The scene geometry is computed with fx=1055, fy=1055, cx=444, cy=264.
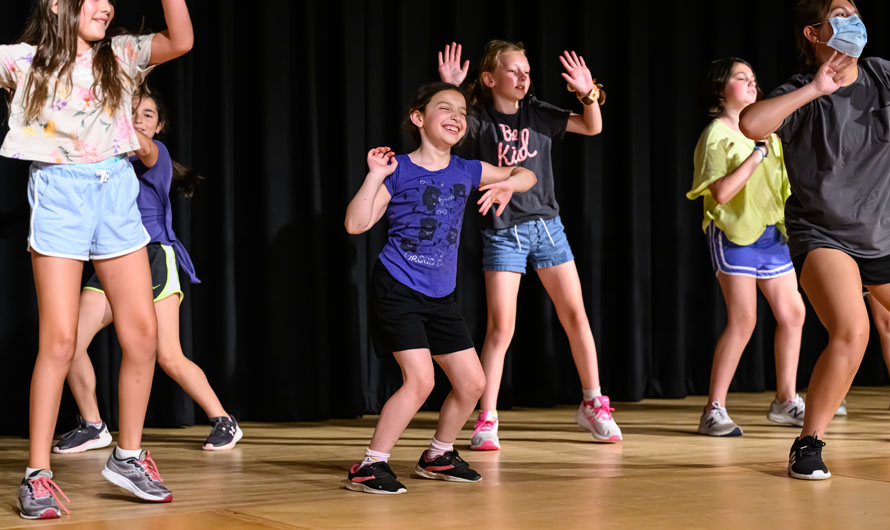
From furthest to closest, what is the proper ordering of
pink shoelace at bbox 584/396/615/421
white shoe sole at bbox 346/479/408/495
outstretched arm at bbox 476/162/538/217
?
pink shoelace at bbox 584/396/615/421, outstretched arm at bbox 476/162/538/217, white shoe sole at bbox 346/479/408/495

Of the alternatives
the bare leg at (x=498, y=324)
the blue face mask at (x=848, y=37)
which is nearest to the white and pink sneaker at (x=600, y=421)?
the bare leg at (x=498, y=324)

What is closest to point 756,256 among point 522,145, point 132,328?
point 522,145

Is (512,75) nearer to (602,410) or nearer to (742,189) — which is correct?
(742,189)

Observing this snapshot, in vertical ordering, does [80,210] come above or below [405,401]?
above

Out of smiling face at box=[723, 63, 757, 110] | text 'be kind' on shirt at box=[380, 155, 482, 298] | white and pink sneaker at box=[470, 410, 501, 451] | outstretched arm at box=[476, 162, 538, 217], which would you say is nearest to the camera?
text 'be kind' on shirt at box=[380, 155, 482, 298]

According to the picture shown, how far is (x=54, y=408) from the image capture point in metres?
2.42

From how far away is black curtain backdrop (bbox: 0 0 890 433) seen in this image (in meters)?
4.27

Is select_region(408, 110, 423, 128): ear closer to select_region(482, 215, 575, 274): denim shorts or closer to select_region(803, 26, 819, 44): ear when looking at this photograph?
select_region(482, 215, 575, 274): denim shorts

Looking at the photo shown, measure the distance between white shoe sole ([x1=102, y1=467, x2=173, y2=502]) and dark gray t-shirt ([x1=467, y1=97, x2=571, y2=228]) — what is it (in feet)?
5.20

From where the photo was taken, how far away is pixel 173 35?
2426mm

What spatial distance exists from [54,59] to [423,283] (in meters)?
1.06

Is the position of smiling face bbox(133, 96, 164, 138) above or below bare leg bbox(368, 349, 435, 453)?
above

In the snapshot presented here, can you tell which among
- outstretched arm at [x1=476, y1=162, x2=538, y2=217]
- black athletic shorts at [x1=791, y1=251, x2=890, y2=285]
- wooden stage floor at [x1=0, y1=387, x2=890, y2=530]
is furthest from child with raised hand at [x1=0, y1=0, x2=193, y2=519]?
black athletic shorts at [x1=791, y1=251, x2=890, y2=285]

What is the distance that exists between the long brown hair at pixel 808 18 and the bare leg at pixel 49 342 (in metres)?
1.95
